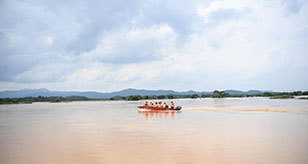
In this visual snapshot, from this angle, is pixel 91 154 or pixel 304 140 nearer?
pixel 91 154

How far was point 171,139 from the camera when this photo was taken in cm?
1220

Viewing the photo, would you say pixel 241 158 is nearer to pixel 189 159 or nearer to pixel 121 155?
pixel 189 159

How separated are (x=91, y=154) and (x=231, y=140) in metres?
6.44

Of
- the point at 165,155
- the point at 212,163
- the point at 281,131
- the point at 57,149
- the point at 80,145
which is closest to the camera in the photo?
the point at 212,163

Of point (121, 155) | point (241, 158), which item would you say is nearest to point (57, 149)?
point (121, 155)

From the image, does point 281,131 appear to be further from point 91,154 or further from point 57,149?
point 57,149

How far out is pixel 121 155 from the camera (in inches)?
366

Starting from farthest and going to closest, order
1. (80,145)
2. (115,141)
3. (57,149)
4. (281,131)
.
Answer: (281,131)
(115,141)
(80,145)
(57,149)

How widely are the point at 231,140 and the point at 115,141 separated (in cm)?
561

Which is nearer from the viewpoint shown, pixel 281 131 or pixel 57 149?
pixel 57 149

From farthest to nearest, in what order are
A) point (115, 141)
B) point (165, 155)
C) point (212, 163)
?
point (115, 141) → point (165, 155) → point (212, 163)

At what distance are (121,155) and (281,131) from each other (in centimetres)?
952

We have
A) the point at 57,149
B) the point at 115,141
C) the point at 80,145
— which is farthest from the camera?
the point at 115,141

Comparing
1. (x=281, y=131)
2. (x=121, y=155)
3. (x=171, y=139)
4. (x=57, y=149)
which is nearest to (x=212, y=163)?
(x=121, y=155)
